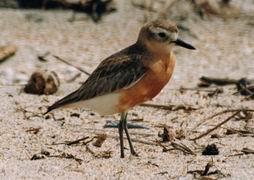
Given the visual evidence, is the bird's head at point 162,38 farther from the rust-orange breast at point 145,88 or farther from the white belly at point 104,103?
the white belly at point 104,103

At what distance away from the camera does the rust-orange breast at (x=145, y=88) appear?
17.2ft

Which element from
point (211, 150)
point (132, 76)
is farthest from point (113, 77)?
point (211, 150)

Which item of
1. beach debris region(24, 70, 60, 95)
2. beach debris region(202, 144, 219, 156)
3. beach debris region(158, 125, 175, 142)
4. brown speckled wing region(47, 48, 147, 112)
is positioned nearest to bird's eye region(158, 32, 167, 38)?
brown speckled wing region(47, 48, 147, 112)

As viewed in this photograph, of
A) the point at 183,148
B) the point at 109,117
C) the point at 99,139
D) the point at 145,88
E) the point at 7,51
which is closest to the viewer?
the point at 145,88

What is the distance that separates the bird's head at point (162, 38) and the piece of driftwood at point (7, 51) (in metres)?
2.95

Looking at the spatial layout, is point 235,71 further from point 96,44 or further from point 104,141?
point 104,141

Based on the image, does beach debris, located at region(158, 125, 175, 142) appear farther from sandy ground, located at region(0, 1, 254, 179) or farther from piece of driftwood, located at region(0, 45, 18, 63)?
piece of driftwood, located at region(0, 45, 18, 63)

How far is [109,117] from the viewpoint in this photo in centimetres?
642

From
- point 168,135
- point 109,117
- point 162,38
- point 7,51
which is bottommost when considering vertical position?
point 7,51

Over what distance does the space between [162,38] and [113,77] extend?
0.43m

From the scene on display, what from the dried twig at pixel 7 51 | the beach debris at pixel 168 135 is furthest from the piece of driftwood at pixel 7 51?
the beach debris at pixel 168 135

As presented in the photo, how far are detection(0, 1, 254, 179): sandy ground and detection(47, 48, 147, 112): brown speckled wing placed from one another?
1.15 feet

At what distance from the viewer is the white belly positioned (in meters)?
5.29

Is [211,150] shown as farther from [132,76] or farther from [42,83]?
[42,83]
